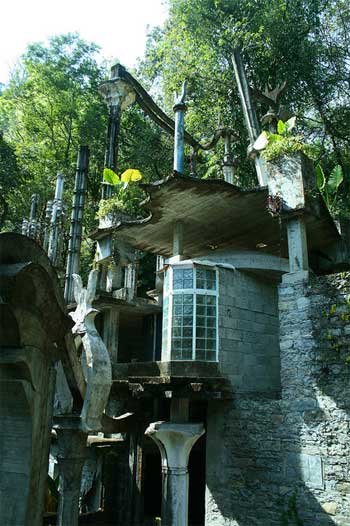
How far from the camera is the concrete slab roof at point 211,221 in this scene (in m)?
11.2

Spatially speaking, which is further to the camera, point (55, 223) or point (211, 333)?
point (55, 223)

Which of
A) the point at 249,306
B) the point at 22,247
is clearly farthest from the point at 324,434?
the point at 22,247

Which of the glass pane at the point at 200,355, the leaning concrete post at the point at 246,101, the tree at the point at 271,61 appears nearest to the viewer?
the glass pane at the point at 200,355

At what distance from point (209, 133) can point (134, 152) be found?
482 centimetres

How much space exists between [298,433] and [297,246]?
4.02 metres

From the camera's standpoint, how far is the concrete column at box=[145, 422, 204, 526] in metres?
10.7

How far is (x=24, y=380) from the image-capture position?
4.55 metres

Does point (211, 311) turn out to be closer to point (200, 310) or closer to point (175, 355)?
point (200, 310)

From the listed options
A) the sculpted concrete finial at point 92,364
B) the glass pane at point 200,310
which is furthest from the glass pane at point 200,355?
the sculpted concrete finial at point 92,364

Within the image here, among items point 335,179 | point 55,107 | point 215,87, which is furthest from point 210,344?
point 55,107

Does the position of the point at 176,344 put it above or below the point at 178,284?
below

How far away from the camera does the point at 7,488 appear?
467 centimetres

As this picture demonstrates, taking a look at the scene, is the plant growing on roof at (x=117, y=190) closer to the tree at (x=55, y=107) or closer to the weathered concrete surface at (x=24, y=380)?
the weathered concrete surface at (x=24, y=380)

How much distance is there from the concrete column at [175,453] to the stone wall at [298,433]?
80 centimetres
